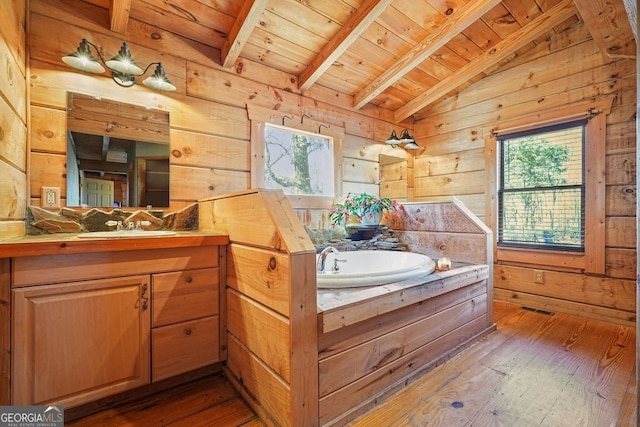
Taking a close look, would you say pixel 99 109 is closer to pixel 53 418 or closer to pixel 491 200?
pixel 53 418

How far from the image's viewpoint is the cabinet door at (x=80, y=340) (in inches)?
44.9

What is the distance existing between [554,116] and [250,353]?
10.5 ft

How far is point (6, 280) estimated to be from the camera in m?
1.11

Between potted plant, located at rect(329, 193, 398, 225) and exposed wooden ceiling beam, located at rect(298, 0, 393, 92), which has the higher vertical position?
exposed wooden ceiling beam, located at rect(298, 0, 393, 92)

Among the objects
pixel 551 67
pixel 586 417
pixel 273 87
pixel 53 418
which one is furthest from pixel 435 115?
pixel 53 418

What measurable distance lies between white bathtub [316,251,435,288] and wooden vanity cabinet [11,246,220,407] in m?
0.69

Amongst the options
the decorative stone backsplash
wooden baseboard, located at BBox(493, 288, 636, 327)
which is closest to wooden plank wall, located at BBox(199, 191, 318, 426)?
the decorative stone backsplash

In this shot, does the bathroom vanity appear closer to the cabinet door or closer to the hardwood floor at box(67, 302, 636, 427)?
the cabinet door

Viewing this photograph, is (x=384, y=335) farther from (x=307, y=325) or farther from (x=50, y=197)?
(x=50, y=197)

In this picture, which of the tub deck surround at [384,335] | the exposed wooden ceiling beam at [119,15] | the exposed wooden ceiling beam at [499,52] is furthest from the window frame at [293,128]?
the tub deck surround at [384,335]

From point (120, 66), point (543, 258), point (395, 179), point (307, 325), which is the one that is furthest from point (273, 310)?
point (395, 179)

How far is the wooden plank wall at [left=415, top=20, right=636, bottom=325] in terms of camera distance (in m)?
2.31

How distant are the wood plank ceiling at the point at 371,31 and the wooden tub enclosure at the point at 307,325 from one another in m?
1.26

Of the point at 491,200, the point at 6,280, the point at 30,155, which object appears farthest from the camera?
the point at 491,200
